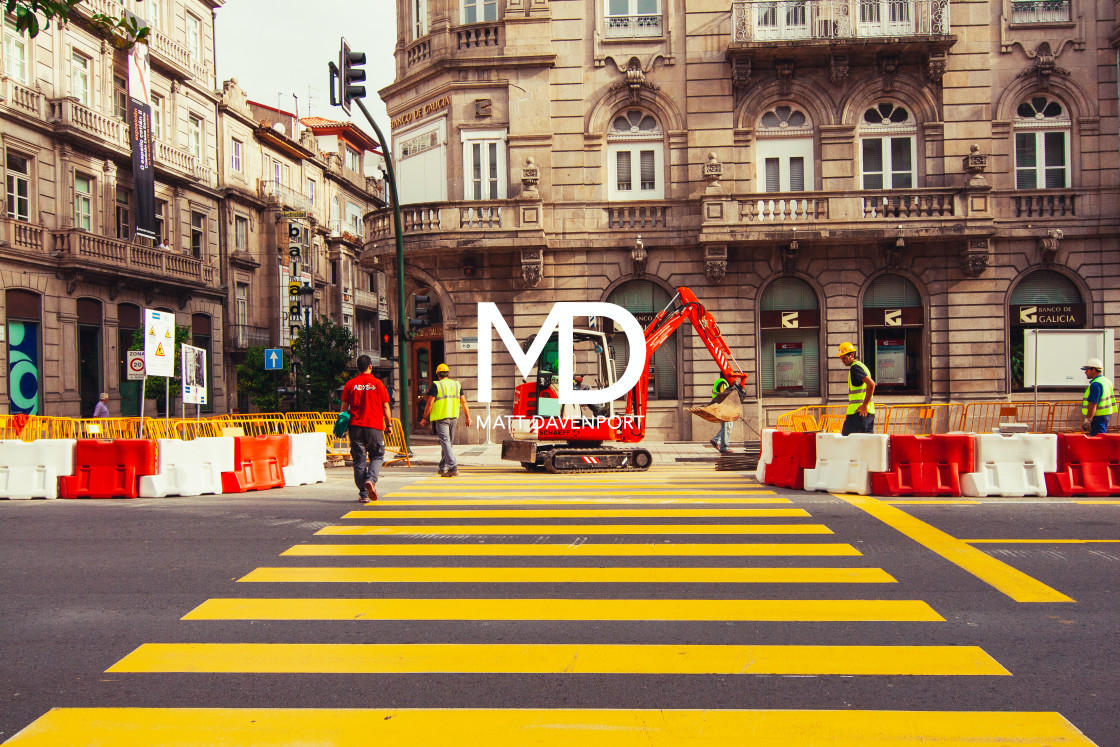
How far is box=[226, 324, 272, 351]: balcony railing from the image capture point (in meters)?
39.4

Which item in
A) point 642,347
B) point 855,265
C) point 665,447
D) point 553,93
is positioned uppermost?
point 553,93

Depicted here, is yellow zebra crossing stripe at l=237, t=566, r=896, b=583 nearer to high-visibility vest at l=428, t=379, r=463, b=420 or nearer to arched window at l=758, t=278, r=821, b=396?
high-visibility vest at l=428, t=379, r=463, b=420

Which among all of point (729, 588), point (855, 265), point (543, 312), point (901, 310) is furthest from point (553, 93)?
point (729, 588)

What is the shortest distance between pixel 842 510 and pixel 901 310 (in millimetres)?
14713

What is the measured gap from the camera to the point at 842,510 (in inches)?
384

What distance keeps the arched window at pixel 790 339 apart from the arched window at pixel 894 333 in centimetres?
137

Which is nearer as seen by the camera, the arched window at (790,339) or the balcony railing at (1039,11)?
the balcony railing at (1039,11)

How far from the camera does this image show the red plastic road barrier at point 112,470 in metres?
11.6

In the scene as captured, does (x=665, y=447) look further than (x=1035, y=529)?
Yes

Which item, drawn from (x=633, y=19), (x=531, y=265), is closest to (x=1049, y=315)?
(x=633, y=19)

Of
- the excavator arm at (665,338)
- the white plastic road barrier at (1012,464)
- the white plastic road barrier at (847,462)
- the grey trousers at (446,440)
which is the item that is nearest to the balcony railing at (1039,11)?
Result: the excavator arm at (665,338)

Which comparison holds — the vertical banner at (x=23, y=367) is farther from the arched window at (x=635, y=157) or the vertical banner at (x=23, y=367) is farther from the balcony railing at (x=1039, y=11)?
the balcony railing at (x=1039, y=11)

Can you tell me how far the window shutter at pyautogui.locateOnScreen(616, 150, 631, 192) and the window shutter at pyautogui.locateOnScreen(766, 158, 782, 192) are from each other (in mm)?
3757

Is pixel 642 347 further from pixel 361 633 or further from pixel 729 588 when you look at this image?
pixel 361 633
